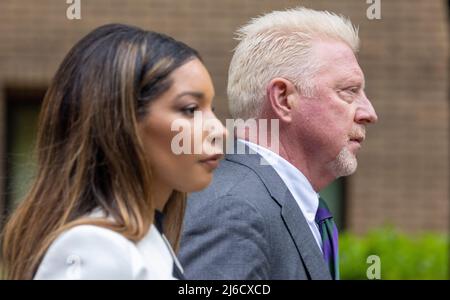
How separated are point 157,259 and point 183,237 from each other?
86 cm

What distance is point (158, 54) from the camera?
257 centimetres

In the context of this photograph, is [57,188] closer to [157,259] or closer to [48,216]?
[48,216]

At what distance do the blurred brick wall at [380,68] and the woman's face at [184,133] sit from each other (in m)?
7.08

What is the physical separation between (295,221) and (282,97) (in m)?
0.55

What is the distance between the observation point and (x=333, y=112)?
143 inches

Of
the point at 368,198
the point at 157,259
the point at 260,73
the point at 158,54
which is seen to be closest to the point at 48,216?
the point at 157,259

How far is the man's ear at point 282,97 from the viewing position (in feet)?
11.9

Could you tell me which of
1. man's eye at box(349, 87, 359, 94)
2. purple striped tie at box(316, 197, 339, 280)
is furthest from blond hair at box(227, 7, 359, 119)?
purple striped tie at box(316, 197, 339, 280)

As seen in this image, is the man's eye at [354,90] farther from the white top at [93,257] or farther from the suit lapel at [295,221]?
the white top at [93,257]

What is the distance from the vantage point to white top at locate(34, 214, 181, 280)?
229cm

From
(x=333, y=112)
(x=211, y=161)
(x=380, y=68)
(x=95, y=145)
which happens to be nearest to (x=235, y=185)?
(x=333, y=112)

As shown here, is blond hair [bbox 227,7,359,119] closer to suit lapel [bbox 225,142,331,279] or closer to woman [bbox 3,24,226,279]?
suit lapel [bbox 225,142,331,279]

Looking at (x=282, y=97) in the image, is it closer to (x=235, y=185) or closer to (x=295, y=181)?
(x=295, y=181)

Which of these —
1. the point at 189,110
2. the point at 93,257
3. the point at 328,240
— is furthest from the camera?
the point at 328,240
